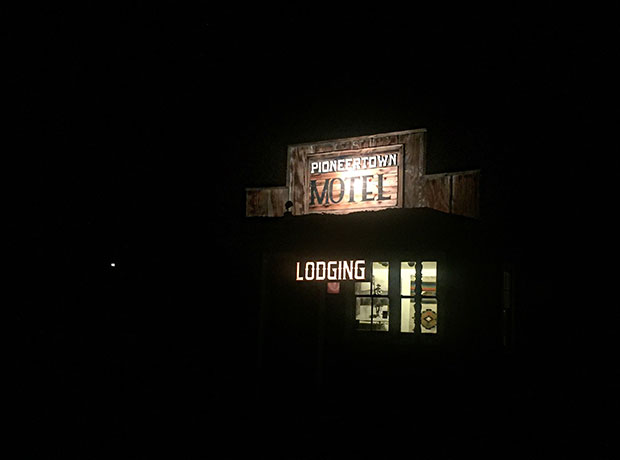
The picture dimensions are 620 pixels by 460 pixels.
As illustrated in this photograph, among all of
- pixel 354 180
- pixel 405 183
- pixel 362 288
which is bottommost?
pixel 362 288

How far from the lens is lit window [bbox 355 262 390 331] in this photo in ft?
34.1

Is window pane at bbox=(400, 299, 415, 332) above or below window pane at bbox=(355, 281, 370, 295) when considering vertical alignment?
below

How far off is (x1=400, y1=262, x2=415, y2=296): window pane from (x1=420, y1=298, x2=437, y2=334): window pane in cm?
31

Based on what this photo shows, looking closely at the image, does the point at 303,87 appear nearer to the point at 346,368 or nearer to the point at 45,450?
the point at 346,368

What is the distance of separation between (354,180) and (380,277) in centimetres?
181

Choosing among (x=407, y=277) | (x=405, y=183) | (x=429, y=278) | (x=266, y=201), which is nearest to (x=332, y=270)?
(x=407, y=277)

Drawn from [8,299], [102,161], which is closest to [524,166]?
[102,161]

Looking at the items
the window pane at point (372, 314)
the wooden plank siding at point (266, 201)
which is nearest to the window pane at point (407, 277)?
the window pane at point (372, 314)

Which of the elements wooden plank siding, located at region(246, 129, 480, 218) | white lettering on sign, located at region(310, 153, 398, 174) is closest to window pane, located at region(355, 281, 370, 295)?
wooden plank siding, located at region(246, 129, 480, 218)

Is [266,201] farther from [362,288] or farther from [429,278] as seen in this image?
[429,278]

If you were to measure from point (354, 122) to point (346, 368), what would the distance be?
442 cm

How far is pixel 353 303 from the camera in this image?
10711mm

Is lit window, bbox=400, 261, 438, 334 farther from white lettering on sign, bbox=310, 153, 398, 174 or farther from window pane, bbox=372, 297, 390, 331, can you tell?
white lettering on sign, bbox=310, 153, 398, 174

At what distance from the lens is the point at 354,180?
35.9 ft
